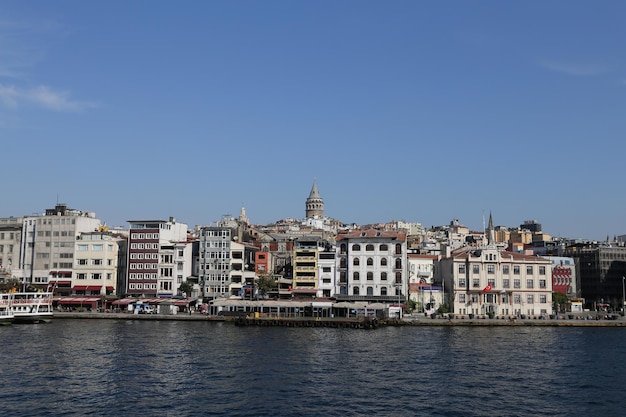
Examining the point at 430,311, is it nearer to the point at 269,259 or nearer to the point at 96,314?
the point at 269,259

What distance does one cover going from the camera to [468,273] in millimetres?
107375

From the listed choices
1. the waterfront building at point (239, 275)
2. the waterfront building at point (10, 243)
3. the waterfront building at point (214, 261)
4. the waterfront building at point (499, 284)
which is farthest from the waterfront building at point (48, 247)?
the waterfront building at point (499, 284)

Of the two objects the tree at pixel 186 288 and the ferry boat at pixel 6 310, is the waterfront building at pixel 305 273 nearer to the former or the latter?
the tree at pixel 186 288

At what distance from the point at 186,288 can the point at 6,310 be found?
92.5 feet

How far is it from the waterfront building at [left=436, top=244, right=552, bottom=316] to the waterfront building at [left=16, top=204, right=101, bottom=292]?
219 ft

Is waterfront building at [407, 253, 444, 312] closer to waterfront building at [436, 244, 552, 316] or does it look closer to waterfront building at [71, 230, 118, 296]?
waterfront building at [436, 244, 552, 316]

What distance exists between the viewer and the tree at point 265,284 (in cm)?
10919

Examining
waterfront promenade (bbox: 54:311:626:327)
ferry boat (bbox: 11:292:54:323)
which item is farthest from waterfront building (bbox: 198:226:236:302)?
ferry boat (bbox: 11:292:54:323)

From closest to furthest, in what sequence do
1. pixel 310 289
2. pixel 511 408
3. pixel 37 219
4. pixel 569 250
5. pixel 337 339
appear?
pixel 511 408 < pixel 337 339 < pixel 310 289 < pixel 37 219 < pixel 569 250

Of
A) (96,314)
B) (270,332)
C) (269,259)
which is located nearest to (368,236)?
(269,259)

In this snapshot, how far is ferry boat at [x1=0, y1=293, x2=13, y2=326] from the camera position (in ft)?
309

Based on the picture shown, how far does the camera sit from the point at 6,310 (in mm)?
95188

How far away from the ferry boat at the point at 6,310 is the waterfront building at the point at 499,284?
66.4 metres

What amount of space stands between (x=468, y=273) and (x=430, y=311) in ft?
28.6
